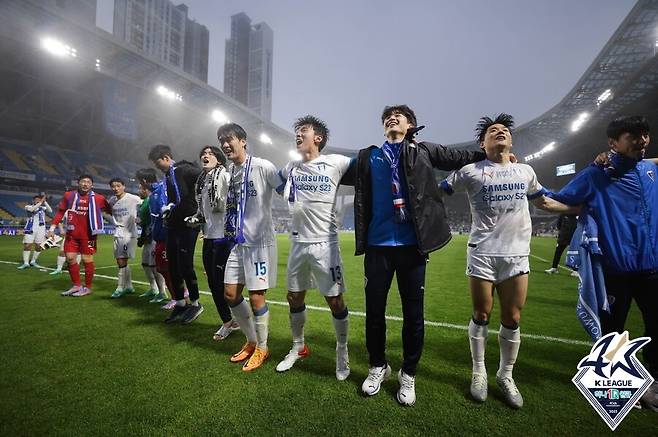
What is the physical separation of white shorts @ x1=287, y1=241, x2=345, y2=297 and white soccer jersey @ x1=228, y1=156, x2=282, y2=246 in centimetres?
45

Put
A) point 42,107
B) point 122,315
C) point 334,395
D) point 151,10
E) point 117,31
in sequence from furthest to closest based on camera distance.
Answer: point 151,10, point 117,31, point 42,107, point 122,315, point 334,395

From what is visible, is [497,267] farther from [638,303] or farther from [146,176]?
[146,176]

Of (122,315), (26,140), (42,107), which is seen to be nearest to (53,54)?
(42,107)

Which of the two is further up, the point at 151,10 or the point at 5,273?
the point at 151,10

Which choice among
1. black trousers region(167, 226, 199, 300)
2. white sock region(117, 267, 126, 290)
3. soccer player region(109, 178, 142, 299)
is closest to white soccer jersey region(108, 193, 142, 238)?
soccer player region(109, 178, 142, 299)

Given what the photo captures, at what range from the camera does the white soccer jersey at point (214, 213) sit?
12.6 feet

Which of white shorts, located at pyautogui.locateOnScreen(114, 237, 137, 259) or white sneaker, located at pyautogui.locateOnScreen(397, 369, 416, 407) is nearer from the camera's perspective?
white sneaker, located at pyautogui.locateOnScreen(397, 369, 416, 407)

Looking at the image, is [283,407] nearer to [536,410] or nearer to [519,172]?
[536,410]

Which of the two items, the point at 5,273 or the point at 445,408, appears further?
the point at 5,273

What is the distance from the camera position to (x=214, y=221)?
396 centimetres

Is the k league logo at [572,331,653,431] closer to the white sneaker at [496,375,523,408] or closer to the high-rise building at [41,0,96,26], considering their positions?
the white sneaker at [496,375,523,408]

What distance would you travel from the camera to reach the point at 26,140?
32.4 meters

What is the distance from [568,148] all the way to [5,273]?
2007 inches

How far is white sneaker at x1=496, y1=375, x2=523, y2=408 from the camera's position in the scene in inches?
99.0
